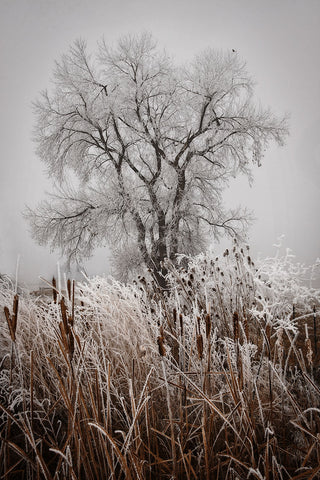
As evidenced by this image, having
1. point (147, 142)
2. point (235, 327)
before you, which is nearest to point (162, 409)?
point (235, 327)

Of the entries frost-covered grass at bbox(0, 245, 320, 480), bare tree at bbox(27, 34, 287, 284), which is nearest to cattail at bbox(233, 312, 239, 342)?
frost-covered grass at bbox(0, 245, 320, 480)

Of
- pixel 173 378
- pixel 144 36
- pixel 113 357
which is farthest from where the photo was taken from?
pixel 144 36

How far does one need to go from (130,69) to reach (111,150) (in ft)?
11.8

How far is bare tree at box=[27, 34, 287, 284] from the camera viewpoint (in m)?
10.9

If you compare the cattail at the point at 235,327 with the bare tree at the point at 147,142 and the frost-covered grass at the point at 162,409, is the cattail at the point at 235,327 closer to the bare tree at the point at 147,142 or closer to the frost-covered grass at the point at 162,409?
the frost-covered grass at the point at 162,409

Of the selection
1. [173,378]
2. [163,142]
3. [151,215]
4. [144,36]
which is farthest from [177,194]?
[173,378]

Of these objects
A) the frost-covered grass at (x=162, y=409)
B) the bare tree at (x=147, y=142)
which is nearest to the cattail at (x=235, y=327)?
the frost-covered grass at (x=162, y=409)

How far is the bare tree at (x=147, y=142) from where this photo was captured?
10.9 meters

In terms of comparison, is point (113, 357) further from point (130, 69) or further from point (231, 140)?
point (130, 69)

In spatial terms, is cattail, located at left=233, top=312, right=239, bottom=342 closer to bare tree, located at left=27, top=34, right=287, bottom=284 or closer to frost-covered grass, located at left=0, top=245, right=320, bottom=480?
frost-covered grass, located at left=0, top=245, right=320, bottom=480

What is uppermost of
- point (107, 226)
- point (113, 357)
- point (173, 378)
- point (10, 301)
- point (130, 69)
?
point (130, 69)

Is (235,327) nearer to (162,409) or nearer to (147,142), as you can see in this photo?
(162,409)

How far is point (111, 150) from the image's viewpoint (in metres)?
12.0

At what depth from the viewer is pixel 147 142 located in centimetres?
1195
